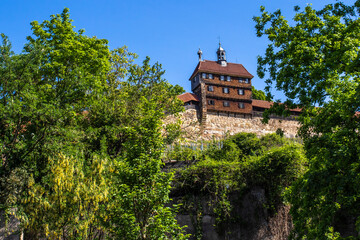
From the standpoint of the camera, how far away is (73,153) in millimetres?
10836

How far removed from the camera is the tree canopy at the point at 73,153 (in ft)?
23.2

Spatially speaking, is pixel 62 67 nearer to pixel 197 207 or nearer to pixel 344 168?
pixel 197 207

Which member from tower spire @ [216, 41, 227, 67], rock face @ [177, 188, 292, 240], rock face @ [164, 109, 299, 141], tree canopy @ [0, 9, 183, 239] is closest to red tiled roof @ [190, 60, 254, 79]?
tower spire @ [216, 41, 227, 67]

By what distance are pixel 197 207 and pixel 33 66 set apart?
7311 millimetres

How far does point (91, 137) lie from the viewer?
44.0 feet

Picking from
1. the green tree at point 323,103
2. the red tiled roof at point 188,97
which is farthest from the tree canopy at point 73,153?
the red tiled roof at point 188,97

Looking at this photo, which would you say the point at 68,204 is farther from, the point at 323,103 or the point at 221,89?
the point at 221,89

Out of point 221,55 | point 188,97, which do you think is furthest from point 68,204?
point 221,55

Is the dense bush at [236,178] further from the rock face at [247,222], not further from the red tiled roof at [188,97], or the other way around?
the red tiled roof at [188,97]

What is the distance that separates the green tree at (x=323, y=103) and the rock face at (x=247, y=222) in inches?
67.2

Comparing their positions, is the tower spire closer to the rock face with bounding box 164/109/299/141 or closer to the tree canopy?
the rock face with bounding box 164/109/299/141

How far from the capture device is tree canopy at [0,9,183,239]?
7074mm

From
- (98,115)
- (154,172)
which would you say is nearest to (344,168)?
(154,172)

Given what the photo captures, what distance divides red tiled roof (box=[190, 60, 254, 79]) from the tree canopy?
19.7 metres
